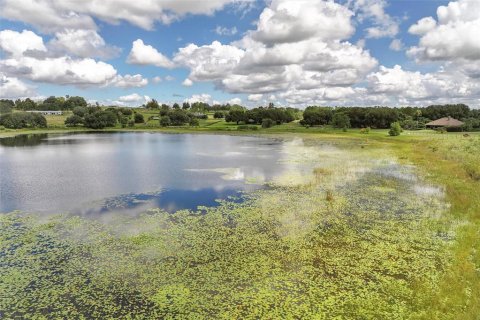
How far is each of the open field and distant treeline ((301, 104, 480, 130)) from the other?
97.1m

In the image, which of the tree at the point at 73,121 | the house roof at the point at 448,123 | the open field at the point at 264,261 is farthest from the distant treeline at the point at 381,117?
the tree at the point at 73,121

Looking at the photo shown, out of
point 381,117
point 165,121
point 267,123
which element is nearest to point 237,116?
point 267,123

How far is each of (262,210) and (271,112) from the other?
128034 millimetres

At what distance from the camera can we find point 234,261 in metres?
16.1

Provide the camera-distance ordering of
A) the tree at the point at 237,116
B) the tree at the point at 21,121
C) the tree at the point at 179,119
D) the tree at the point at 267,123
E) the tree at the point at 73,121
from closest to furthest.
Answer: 1. the tree at the point at 21,121
2. the tree at the point at 267,123
3. the tree at the point at 73,121
4. the tree at the point at 237,116
5. the tree at the point at 179,119

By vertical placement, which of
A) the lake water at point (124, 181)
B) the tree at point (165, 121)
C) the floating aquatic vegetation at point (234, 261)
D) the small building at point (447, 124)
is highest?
the tree at point (165, 121)

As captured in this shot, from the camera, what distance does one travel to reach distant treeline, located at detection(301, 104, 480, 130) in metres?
119

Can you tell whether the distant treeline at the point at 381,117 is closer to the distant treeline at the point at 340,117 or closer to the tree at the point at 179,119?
the distant treeline at the point at 340,117

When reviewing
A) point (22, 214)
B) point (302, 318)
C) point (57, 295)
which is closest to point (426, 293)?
point (302, 318)

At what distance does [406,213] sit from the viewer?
2370 centimetres

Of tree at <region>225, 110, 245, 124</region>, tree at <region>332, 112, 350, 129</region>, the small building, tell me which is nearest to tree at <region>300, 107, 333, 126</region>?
tree at <region>332, 112, 350, 129</region>

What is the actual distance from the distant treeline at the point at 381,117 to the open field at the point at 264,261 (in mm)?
97078

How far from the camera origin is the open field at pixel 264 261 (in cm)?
1229

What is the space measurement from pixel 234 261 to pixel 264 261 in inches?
55.1
